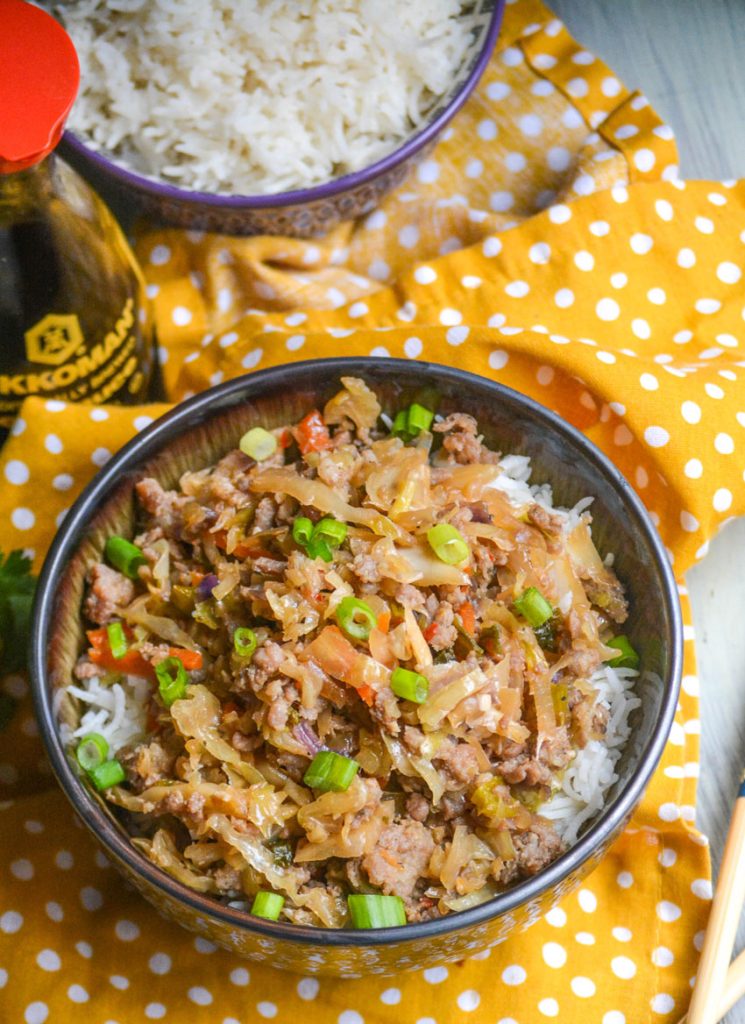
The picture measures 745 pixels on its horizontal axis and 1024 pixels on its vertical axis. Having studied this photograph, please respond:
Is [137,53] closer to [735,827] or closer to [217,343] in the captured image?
[217,343]

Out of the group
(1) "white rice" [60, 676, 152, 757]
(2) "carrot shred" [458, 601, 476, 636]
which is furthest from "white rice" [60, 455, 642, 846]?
(2) "carrot shred" [458, 601, 476, 636]

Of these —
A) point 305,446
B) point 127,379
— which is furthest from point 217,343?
point 305,446

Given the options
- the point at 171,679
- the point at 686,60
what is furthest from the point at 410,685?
the point at 686,60

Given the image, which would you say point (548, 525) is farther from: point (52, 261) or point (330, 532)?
point (52, 261)

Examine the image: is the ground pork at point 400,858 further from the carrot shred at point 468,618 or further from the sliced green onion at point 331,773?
the carrot shred at point 468,618

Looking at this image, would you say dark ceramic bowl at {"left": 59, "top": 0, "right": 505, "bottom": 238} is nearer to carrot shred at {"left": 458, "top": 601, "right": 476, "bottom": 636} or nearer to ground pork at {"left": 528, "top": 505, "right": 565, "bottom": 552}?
ground pork at {"left": 528, "top": 505, "right": 565, "bottom": 552}

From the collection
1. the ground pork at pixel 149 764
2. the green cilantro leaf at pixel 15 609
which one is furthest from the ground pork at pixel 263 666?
the green cilantro leaf at pixel 15 609
